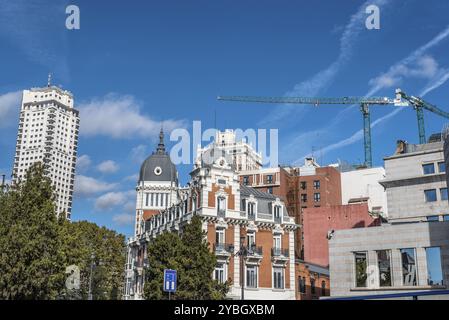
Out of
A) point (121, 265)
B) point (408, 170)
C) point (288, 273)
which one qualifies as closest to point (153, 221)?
point (121, 265)

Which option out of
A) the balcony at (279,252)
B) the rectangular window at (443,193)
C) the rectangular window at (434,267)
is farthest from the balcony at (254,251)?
the rectangular window at (434,267)

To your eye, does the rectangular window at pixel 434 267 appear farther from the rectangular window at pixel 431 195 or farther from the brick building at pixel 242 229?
the brick building at pixel 242 229

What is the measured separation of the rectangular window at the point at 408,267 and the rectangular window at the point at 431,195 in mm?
9310

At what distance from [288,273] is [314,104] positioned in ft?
363

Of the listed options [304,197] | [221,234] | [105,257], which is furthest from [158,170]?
[221,234]

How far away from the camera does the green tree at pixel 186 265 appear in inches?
1678

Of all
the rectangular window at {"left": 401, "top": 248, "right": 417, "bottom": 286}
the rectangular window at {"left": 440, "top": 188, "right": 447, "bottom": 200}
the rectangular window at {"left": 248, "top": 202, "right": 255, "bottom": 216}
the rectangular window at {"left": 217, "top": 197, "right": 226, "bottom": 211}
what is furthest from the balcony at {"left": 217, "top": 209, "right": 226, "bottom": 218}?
the rectangular window at {"left": 440, "top": 188, "right": 447, "bottom": 200}

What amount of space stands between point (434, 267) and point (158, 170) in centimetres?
6606

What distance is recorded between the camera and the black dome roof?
99.4 m

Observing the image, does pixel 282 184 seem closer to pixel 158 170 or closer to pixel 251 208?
pixel 158 170

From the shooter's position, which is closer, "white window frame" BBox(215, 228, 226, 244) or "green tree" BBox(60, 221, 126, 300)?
"white window frame" BBox(215, 228, 226, 244)

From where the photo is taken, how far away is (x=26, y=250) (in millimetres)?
28047

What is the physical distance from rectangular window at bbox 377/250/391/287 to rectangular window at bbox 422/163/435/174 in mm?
10776

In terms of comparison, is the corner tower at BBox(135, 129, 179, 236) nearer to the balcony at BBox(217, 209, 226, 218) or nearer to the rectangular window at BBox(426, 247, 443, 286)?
the balcony at BBox(217, 209, 226, 218)
